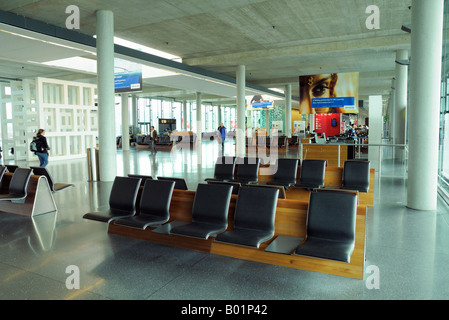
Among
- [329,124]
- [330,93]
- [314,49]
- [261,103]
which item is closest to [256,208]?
[314,49]

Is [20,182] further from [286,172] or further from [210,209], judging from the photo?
[286,172]

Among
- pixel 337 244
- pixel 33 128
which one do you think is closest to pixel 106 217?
pixel 337 244

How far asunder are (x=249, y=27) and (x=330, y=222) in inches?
362

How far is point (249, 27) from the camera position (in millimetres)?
11227

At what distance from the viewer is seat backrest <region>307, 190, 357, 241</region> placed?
3.40m

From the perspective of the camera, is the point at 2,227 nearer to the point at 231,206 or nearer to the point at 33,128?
the point at 231,206

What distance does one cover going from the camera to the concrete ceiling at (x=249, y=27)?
9.02 meters

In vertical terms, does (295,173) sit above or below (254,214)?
above

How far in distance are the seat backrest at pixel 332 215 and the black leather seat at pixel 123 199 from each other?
2358mm

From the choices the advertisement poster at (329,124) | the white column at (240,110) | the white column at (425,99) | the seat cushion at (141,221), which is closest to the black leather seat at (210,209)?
the seat cushion at (141,221)

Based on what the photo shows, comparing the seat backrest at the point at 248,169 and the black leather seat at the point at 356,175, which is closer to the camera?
the black leather seat at the point at 356,175
